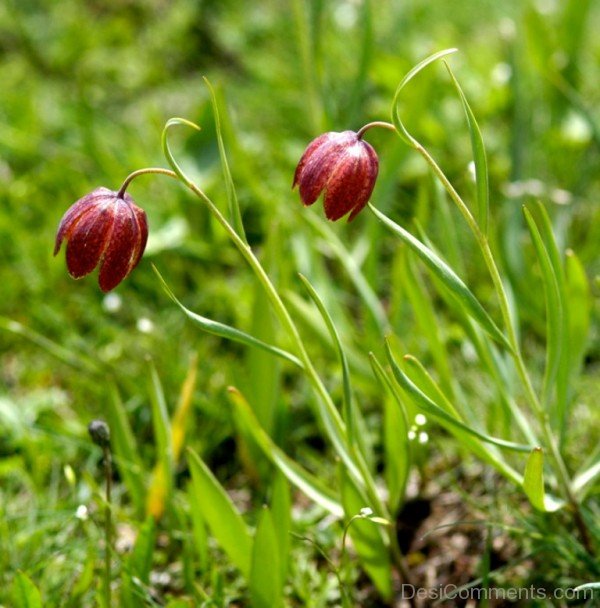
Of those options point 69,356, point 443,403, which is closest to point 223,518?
point 443,403

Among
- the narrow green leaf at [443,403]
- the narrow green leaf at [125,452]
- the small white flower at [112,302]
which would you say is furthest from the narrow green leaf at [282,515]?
the small white flower at [112,302]

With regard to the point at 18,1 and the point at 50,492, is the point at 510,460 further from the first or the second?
the point at 18,1

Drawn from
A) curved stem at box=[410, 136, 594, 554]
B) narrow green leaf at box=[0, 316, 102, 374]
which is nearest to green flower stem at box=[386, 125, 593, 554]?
curved stem at box=[410, 136, 594, 554]

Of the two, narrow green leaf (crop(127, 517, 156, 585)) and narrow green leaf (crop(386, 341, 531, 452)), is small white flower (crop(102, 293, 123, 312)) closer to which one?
narrow green leaf (crop(127, 517, 156, 585))

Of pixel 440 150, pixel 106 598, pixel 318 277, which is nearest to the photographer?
pixel 106 598

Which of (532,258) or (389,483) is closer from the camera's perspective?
(389,483)

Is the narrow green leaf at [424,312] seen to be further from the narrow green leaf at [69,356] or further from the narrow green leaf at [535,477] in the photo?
the narrow green leaf at [69,356]

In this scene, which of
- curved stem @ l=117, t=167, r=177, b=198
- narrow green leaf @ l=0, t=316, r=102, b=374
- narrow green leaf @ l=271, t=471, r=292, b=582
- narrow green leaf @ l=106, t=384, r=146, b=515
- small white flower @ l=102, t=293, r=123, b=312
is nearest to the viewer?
curved stem @ l=117, t=167, r=177, b=198

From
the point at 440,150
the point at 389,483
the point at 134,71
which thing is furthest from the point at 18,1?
the point at 389,483
